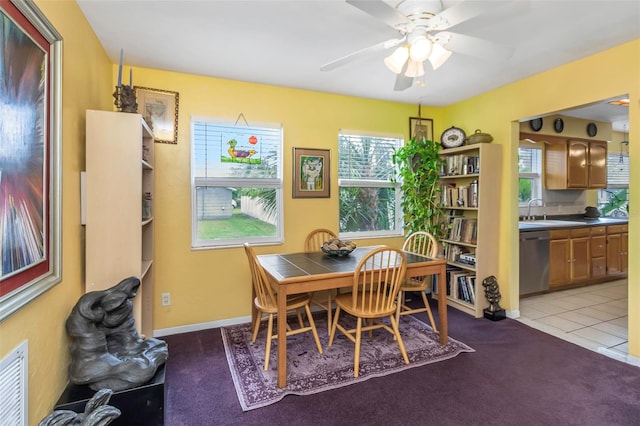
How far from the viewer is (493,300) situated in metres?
3.24

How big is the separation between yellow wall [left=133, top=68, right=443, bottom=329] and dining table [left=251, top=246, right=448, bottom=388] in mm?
468

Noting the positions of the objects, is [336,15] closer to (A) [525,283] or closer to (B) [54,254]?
(B) [54,254]

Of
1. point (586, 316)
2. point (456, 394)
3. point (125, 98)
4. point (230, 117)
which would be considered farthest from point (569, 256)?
point (125, 98)

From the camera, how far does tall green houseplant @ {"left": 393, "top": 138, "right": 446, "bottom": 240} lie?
369 centimetres

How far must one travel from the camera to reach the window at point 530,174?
14.9 ft

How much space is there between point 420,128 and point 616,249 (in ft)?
11.3

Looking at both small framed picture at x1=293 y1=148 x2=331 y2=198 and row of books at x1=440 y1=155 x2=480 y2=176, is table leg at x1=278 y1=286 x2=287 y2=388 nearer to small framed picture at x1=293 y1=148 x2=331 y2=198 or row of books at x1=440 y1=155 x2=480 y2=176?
small framed picture at x1=293 y1=148 x2=331 y2=198

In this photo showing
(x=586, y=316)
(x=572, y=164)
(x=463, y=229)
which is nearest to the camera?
(x=586, y=316)

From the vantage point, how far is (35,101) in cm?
132

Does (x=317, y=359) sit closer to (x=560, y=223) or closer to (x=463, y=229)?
(x=463, y=229)

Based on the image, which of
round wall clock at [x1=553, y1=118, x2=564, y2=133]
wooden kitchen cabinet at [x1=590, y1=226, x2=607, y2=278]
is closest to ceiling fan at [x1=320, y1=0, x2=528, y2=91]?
round wall clock at [x1=553, y1=118, x2=564, y2=133]

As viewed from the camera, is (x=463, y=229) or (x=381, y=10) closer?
(x=381, y=10)

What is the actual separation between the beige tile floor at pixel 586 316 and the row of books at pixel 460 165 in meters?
1.67

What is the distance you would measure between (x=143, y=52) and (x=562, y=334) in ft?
14.5
